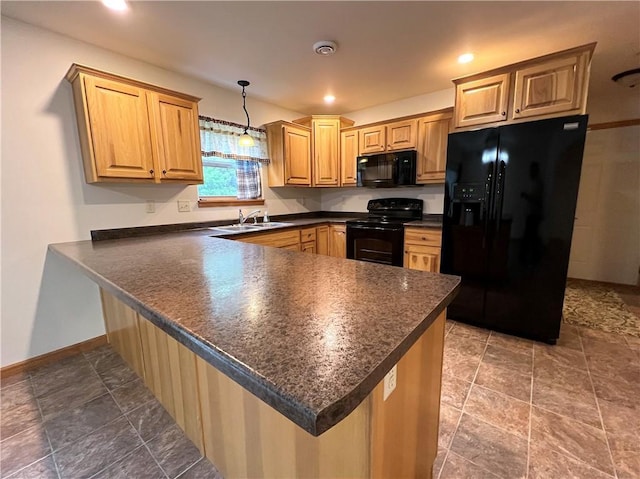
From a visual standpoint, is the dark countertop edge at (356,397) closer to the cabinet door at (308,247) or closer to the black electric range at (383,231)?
the black electric range at (383,231)

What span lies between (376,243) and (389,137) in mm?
1327

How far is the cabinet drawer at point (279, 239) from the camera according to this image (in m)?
2.89

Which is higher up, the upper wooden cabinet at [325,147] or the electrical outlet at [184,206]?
the upper wooden cabinet at [325,147]

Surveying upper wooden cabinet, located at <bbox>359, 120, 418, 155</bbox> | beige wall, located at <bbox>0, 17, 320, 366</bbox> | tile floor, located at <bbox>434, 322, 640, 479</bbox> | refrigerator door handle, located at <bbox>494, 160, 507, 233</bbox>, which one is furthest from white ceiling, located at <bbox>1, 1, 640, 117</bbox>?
tile floor, located at <bbox>434, 322, 640, 479</bbox>

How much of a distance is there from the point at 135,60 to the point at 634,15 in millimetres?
3817

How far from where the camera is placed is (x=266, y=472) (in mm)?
951

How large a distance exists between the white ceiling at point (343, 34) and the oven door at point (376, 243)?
1632 millimetres

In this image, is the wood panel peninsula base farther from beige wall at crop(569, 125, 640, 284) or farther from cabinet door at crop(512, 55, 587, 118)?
beige wall at crop(569, 125, 640, 284)

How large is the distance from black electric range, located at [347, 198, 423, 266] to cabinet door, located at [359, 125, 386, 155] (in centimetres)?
69

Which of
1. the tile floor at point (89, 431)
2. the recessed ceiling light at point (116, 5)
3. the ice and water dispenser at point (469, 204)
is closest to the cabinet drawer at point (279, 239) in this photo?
the tile floor at point (89, 431)

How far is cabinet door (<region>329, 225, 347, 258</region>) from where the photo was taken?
12.1ft

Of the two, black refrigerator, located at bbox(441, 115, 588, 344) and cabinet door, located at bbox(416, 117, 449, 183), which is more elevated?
cabinet door, located at bbox(416, 117, 449, 183)

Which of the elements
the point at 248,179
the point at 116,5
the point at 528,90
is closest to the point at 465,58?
the point at 528,90

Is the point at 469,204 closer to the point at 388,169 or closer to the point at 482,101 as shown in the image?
the point at 482,101
